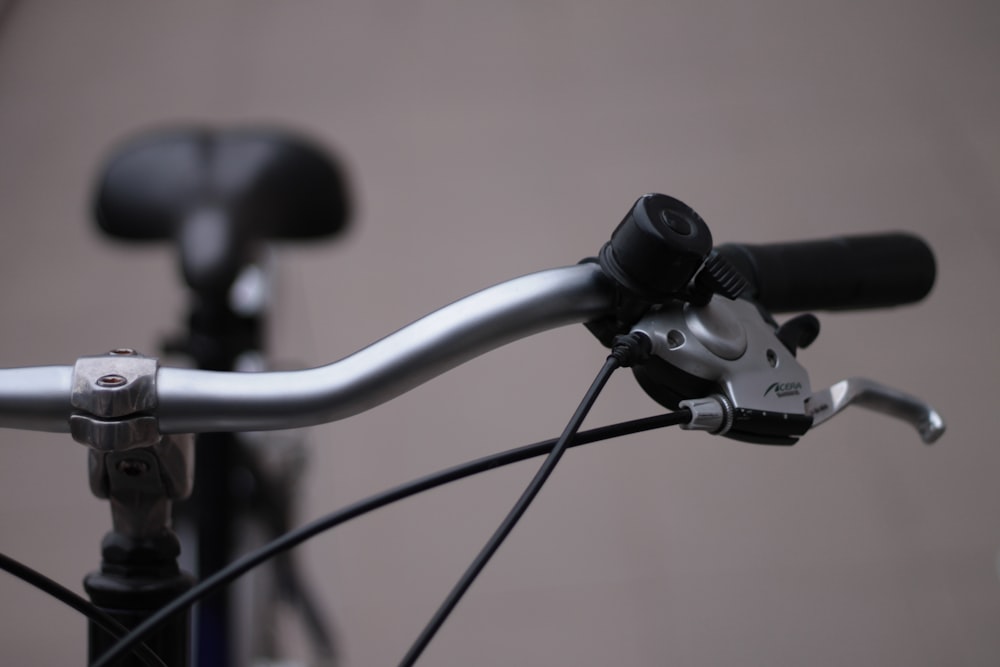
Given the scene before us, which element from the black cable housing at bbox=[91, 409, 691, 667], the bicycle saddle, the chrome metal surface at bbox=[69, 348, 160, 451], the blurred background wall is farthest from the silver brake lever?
the blurred background wall

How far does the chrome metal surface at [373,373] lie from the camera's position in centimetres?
41

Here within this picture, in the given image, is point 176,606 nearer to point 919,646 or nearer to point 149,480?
point 149,480

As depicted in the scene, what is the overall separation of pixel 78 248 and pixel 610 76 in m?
1.57

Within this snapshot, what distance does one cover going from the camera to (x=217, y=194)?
1016mm

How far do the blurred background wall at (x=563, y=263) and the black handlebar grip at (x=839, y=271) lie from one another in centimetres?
100

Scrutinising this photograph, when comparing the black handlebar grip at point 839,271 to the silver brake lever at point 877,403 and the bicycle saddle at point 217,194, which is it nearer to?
the silver brake lever at point 877,403

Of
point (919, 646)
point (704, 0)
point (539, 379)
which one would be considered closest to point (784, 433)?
point (919, 646)

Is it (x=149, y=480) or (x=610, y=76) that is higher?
(x=610, y=76)

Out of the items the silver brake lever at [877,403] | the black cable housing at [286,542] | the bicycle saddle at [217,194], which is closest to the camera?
the black cable housing at [286,542]

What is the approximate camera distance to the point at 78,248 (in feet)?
8.11

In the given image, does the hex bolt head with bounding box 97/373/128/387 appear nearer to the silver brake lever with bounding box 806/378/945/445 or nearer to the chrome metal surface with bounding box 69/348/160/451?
the chrome metal surface with bounding box 69/348/160/451

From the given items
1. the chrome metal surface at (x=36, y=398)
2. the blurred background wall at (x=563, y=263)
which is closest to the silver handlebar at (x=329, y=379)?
the chrome metal surface at (x=36, y=398)

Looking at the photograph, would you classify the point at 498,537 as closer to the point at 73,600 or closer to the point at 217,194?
the point at 73,600

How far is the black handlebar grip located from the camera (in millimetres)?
528
